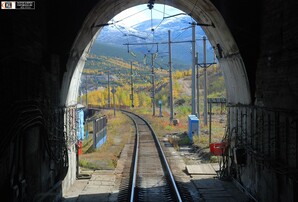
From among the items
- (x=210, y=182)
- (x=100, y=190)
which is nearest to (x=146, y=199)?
(x=100, y=190)

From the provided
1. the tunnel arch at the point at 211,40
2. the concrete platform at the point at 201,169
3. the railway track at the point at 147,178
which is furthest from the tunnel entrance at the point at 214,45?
the railway track at the point at 147,178

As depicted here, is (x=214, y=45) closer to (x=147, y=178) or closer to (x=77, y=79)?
(x=77, y=79)

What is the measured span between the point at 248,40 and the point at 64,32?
486cm

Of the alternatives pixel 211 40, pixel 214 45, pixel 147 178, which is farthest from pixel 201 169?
pixel 211 40

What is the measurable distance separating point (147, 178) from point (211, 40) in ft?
17.3

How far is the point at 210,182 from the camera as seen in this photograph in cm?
1167

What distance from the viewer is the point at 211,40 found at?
12891 mm

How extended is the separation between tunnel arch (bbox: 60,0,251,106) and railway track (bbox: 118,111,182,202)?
10.3ft

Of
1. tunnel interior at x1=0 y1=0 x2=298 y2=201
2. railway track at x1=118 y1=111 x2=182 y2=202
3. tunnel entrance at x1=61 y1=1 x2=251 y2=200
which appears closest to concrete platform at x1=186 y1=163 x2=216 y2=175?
railway track at x1=118 y1=111 x2=182 y2=202

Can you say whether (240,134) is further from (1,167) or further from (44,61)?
(1,167)

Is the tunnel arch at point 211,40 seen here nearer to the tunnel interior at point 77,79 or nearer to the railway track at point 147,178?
the tunnel interior at point 77,79

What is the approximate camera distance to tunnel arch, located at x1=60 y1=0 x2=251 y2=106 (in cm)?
1013

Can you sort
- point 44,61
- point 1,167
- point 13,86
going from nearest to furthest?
point 1,167, point 13,86, point 44,61

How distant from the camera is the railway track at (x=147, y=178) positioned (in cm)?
1013
